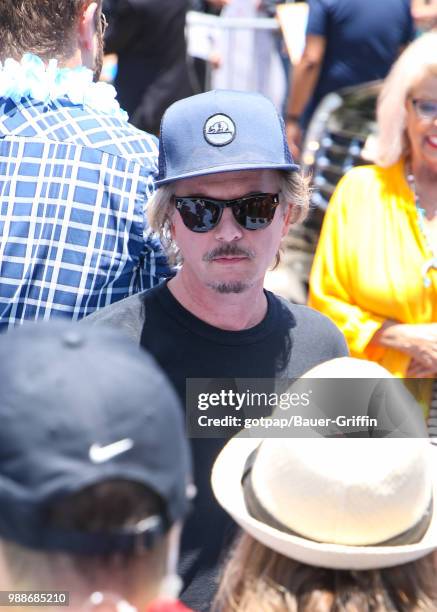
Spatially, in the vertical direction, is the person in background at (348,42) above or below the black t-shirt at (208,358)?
above

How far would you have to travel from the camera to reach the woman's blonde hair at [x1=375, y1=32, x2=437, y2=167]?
3.18m

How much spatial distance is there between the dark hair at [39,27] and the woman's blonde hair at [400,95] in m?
1.16

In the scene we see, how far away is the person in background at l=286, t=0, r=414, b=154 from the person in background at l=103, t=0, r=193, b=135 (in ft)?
2.14

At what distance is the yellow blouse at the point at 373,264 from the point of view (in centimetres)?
313

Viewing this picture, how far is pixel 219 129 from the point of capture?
2.27 m

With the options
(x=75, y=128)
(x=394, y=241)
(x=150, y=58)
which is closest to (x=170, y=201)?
(x=75, y=128)

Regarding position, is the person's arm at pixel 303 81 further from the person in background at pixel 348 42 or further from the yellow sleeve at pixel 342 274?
the yellow sleeve at pixel 342 274

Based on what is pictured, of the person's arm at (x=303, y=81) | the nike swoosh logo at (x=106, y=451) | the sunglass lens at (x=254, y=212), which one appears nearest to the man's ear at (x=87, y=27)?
the sunglass lens at (x=254, y=212)

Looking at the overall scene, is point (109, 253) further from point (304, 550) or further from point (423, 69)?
point (423, 69)

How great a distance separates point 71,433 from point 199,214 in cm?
120

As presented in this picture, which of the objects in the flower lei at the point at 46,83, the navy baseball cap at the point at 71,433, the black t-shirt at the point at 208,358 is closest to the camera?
the navy baseball cap at the point at 71,433

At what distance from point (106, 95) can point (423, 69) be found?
1.15 m

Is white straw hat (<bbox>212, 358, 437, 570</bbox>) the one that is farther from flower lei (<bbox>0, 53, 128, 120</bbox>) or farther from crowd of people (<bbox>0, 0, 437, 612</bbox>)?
flower lei (<bbox>0, 53, 128, 120</bbox>)

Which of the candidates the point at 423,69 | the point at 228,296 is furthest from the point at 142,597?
the point at 423,69
